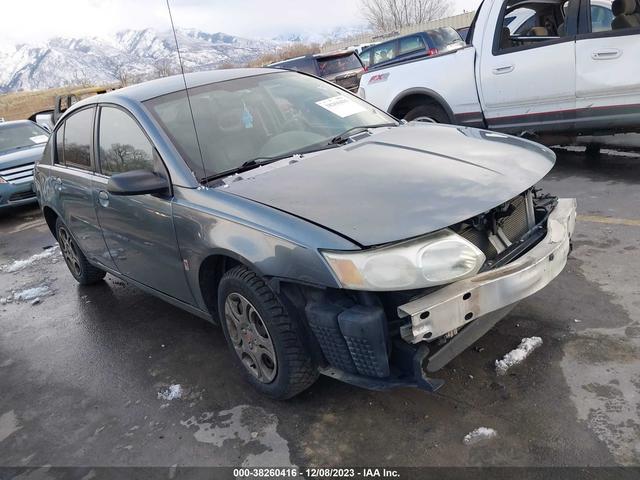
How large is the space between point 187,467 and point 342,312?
105 cm

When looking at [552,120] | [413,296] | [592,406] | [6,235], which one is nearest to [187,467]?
[413,296]

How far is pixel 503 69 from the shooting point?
19.7ft

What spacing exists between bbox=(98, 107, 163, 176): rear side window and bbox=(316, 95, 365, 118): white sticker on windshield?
119 cm

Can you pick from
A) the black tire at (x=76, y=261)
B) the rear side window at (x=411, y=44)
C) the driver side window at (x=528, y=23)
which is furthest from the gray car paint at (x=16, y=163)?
the rear side window at (x=411, y=44)

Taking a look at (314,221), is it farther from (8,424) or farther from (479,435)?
(8,424)

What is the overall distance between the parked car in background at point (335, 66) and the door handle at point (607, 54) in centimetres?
827

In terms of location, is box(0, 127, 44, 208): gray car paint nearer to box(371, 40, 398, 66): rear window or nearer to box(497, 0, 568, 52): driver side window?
box(497, 0, 568, 52): driver side window

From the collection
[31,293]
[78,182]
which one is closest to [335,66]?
[31,293]

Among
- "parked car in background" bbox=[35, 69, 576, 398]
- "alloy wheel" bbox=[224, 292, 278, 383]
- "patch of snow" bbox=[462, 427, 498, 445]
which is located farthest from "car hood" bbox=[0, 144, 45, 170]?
"patch of snow" bbox=[462, 427, 498, 445]

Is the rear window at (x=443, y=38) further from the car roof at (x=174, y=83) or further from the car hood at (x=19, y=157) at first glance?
the car roof at (x=174, y=83)

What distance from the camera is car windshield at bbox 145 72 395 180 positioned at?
317 centimetres

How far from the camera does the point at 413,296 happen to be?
2355mm

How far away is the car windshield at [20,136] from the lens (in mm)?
10016

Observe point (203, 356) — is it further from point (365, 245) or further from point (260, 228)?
point (365, 245)
